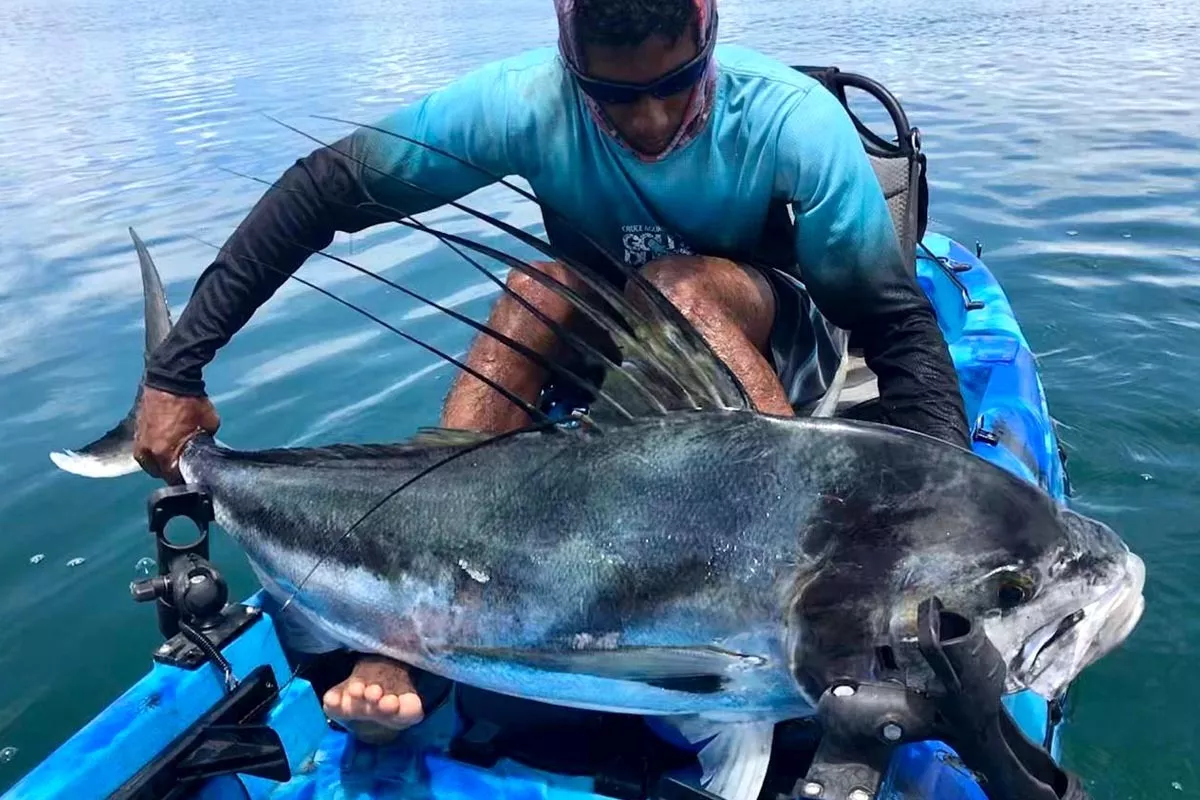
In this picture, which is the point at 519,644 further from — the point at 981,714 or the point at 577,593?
the point at 981,714

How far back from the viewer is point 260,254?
2.87m

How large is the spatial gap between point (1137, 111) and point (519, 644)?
1154 centimetres

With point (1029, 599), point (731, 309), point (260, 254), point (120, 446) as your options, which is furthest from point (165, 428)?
point (1029, 599)

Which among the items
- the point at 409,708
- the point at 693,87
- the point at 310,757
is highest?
the point at 693,87

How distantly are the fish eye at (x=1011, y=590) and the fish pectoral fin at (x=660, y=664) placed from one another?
0.40 m

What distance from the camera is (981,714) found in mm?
1454

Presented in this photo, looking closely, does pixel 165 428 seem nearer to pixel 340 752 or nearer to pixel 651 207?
pixel 340 752

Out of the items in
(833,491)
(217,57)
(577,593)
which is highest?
(833,491)

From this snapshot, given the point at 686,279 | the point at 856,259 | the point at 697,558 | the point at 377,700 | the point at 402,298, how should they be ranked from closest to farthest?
the point at 697,558 < the point at 377,700 < the point at 856,259 < the point at 686,279 < the point at 402,298

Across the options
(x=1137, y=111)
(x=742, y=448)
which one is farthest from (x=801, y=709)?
(x=1137, y=111)

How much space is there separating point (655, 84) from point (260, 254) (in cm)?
124

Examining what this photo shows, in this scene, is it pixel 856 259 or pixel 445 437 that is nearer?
pixel 445 437

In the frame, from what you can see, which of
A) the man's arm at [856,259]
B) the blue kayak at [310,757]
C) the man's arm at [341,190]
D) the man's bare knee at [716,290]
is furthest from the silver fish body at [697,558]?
the man's arm at [341,190]

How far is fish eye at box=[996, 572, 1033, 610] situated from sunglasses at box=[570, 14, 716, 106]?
1.42m
